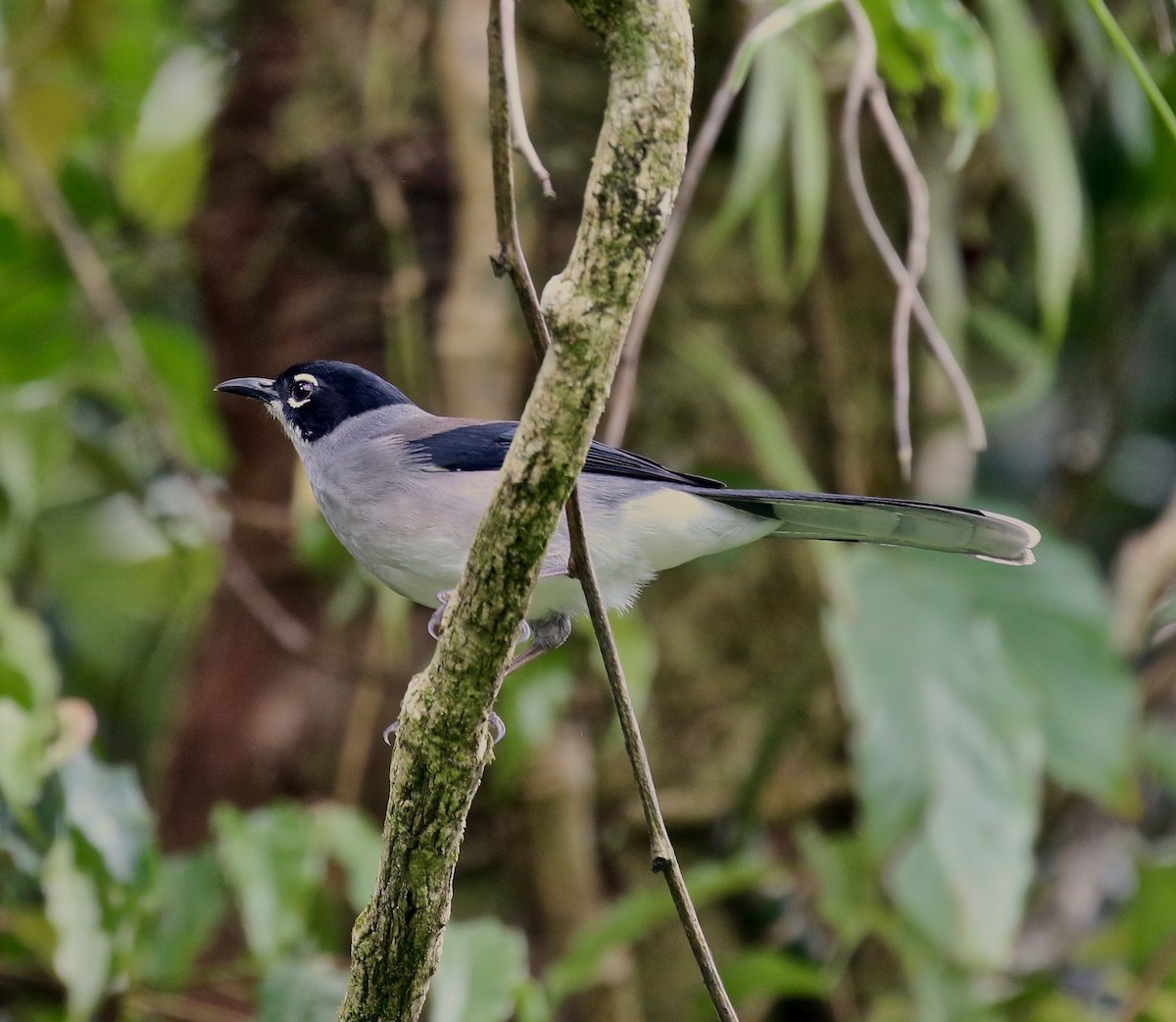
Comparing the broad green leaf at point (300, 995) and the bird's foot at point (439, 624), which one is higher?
the bird's foot at point (439, 624)

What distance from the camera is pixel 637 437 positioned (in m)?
4.91

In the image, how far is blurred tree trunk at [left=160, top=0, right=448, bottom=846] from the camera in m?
4.44

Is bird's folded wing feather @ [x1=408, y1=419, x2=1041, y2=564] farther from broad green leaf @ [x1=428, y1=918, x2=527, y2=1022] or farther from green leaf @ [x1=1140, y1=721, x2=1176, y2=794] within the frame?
green leaf @ [x1=1140, y1=721, x2=1176, y2=794]

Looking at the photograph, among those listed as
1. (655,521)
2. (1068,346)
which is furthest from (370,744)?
(1068,346)

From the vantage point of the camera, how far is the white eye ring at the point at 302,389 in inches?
124

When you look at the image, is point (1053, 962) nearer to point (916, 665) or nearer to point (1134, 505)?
point (916, 665)

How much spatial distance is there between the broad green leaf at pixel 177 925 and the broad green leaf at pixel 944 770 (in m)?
1.67

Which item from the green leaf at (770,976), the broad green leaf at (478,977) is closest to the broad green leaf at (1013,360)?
the green leaf at (770,976)

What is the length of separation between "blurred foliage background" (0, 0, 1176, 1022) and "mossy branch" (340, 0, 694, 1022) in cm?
138

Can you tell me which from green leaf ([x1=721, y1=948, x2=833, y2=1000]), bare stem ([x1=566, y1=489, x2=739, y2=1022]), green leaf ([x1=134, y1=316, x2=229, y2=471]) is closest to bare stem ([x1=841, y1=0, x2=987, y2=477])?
bare stem ([x1=566, y1=489, x2=739, y2=1022])

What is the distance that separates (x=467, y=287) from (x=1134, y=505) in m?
4.12

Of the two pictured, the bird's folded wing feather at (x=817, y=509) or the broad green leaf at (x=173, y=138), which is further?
the broad green leaf at (x=173, y=138)

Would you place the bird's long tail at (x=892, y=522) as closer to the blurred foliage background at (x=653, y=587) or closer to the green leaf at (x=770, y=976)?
the blurred foliage background at (x=653, y=587)

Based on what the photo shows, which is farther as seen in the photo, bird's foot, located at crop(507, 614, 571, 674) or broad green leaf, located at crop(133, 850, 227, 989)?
broad green leaf, located at crop(133, 850, 227, 989)
